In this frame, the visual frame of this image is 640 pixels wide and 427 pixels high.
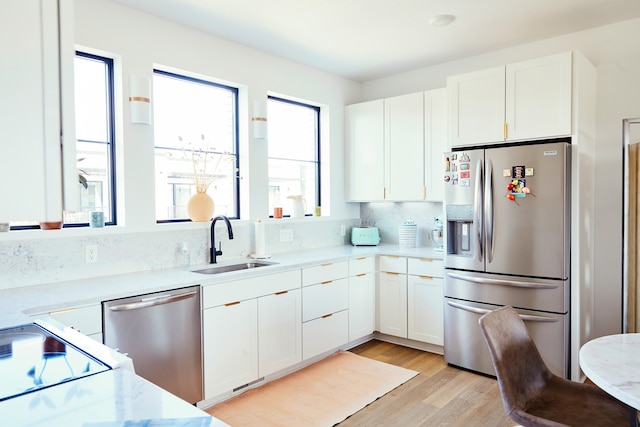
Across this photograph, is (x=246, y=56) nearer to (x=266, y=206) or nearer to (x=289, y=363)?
(x=266, y=206)

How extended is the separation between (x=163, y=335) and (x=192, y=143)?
1.58 meters

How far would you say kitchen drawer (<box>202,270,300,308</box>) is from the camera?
9.17ft

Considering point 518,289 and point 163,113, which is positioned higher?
point 163,113

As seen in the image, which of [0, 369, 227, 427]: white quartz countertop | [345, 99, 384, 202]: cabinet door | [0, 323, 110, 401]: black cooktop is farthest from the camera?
[345, 99, 384, 202]: cabinet door

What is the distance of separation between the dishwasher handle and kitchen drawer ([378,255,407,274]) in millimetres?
1977

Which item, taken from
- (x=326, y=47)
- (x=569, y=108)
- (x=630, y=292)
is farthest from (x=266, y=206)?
(x=630, y=292)

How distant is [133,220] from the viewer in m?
3.02

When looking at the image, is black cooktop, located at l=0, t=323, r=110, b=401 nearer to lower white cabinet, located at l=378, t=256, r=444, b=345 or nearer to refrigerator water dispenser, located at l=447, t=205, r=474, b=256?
refrigerator water dispenser, located at l=447, t=205, r=474, b=256

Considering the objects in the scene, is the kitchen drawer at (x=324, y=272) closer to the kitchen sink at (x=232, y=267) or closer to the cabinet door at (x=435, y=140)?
the kitchen sink at (x=232, y=267)

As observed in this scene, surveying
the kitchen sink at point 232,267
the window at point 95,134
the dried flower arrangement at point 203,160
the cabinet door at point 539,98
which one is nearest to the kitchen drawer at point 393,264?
the kitchen sink at point 232,267

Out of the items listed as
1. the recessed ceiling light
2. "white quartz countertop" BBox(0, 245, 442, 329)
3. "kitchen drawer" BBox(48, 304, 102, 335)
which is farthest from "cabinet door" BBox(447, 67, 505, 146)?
"kitchen drawer" BBox(48, 304, 102, 335)

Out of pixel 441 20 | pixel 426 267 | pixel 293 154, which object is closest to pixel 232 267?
pixel 293 154

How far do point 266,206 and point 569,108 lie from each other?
2490 mm

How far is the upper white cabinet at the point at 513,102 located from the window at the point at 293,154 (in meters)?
1.52
